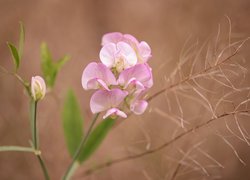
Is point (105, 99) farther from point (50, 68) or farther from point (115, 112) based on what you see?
point (50, 68)

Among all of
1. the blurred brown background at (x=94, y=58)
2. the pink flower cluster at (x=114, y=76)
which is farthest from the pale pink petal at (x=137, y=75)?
the blurred brown background at (x=94, y=58)

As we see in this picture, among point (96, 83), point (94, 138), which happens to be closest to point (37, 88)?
point (96, 83)

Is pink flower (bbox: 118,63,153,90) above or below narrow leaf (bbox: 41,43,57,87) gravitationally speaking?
below

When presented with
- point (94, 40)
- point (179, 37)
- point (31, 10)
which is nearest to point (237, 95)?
point (179, 37)

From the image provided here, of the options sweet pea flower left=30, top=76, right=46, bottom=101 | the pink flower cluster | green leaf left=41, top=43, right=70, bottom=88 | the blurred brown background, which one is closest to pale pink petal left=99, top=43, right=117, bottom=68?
the pink flower cluster

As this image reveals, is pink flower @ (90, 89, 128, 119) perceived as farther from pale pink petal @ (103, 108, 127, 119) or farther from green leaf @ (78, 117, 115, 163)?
green leaf @ (78, 117, 115, 163)

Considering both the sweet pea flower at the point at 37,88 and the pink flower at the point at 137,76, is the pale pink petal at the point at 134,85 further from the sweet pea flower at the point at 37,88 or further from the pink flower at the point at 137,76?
the sweet pea flower at the point at 37,88
